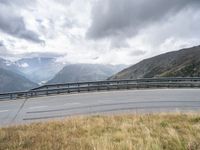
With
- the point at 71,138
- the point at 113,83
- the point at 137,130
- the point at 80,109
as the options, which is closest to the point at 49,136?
the point at 71,138

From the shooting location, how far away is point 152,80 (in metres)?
27.4

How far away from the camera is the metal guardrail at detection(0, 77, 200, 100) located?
2281 centimetres

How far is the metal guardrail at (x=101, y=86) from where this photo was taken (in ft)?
74.8

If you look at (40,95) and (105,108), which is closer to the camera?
(105,108)

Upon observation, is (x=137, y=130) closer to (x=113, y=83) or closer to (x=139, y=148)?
(x=139, y=148)

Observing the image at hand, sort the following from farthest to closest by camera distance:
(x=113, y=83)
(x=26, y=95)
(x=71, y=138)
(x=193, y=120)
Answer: (x=113, y=83) → (x=26, y=95) → (x=193, y=120) → (x=71, y=138)

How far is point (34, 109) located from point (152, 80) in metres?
15.1

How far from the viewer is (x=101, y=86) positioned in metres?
25.0

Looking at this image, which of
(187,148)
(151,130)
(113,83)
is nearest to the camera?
(187,148)

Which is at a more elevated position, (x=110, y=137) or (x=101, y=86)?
(x=101, y=86)

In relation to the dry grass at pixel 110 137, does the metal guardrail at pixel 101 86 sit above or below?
above

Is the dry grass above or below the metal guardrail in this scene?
below

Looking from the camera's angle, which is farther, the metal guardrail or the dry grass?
the metal guardrail

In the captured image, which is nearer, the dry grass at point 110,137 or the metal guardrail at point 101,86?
the dry grass at point 110,137
